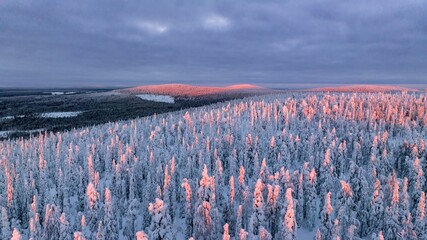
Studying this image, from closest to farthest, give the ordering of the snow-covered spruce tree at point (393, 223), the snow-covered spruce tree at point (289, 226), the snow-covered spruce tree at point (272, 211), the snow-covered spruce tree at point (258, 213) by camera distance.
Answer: the snow-covered spruce tree at point (289, 226) < the snow-covered spruce tree at point (393, 223) < the snow-covered spruce tree at point (258, 213) < the snow-covered spruce tree at point (272, 211)

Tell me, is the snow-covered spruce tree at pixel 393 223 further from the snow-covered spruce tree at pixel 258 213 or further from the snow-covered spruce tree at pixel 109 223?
the snow-covered spruce tree at pixel 109 223

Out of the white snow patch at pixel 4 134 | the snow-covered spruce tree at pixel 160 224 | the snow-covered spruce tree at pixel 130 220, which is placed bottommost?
the white snow patch at pixel 4 134

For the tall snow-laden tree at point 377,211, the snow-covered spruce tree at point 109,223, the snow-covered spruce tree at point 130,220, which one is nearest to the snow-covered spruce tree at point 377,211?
the tall snow-laden tree at point 377,211

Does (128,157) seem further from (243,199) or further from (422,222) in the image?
(422,222)

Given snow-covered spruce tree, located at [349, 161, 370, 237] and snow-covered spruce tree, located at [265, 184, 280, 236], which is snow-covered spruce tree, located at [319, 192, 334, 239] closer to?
snow-covered spruce tree, located at [349, 161, 370, 237]

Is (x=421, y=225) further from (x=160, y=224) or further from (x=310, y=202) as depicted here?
(x=160, y=224)

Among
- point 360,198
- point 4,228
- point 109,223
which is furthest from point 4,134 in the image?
point 360,198

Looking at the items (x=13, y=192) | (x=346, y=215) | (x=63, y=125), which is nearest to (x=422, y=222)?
(x=346, y=215)

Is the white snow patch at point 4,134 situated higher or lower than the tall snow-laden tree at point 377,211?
lower
